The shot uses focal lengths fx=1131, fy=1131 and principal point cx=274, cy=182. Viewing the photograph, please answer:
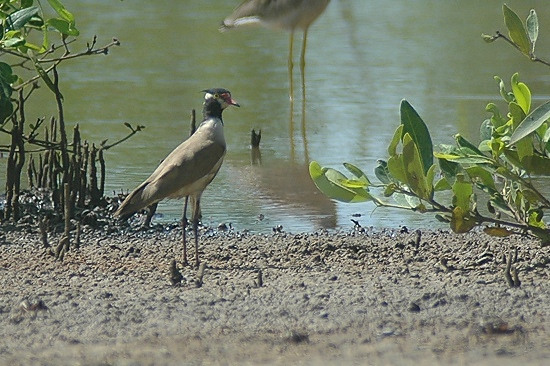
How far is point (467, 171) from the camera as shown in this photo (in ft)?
19.3

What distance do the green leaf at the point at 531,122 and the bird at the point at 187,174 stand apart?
186 centimetres

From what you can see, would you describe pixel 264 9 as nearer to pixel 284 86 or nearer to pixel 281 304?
pixel 284 86

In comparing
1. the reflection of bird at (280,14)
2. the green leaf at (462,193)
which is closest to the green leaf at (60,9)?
the green leaf at (462,193)

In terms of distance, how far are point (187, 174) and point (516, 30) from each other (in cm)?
204

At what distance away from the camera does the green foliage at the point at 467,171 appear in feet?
18.6

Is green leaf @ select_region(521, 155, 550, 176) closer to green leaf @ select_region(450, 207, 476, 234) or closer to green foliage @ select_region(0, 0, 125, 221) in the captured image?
green leaf @ select_region(450, 207, 476, 234)

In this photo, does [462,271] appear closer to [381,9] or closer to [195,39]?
[195,39]

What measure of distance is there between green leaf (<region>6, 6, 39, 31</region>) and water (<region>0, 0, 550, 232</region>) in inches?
70.0

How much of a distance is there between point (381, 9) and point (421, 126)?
11322 millimetres

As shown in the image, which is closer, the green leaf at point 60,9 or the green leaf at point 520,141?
the green leaf at point 520,141

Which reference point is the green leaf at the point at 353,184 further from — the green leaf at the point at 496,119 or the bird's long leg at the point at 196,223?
the bird's long leg at the point at 196,223

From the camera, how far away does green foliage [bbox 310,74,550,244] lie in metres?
5.66

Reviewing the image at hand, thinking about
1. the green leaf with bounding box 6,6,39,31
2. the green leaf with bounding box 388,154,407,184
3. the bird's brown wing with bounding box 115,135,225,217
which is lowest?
the bird's brown wing with bounding box 115,135,225,217

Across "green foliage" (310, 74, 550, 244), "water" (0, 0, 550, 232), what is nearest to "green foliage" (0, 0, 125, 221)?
"water" (0, 0, 550, 232)
